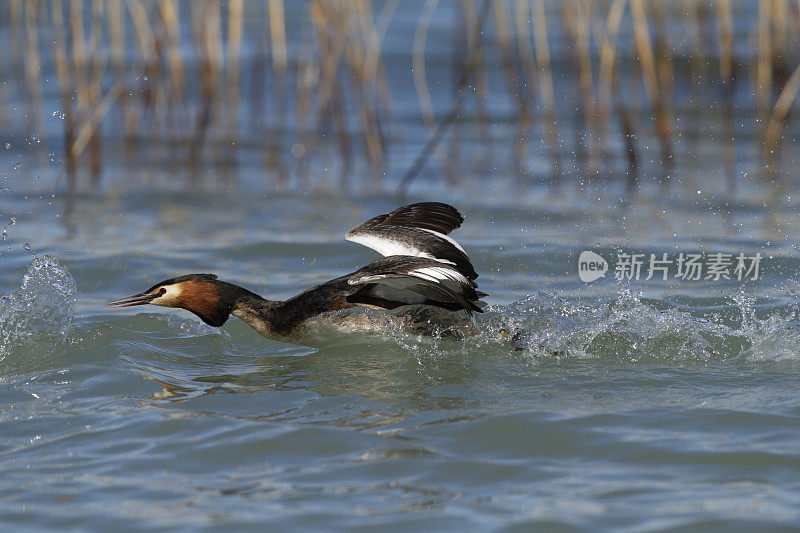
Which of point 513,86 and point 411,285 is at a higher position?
point 513,86

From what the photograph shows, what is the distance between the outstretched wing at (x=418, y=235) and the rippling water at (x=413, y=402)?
460 millimetres

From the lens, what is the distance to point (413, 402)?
17.7ft

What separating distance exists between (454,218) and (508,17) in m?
11.3

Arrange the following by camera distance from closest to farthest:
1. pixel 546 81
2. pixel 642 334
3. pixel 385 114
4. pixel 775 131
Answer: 1. pixel 642 334
2. pixel 546 81
3. pixel 385 114
4. pixel 775 131

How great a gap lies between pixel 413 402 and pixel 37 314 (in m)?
2.42

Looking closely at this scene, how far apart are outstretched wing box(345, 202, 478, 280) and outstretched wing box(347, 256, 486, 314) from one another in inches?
14.5

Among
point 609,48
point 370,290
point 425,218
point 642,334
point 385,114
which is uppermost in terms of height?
point 609,48

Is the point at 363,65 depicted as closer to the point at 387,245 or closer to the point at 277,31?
the point at 277,31

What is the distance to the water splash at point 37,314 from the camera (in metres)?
6.14

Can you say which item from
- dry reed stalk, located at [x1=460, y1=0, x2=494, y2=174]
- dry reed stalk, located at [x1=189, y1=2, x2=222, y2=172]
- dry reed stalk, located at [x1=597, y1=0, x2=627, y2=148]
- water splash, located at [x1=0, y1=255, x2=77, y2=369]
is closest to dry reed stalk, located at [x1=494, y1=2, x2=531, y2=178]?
dry reed stalk, located at [x1=460, y1=0, x2=494, y2=174]

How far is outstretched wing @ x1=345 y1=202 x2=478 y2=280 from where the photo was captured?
21.9 feet

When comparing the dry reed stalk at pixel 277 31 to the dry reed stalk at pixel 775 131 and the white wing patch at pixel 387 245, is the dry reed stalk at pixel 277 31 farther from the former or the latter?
the dry reed stalk at pixel 775 131

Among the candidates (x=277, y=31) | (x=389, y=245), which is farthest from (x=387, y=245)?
(x=277, y=31)

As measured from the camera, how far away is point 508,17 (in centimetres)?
1781
